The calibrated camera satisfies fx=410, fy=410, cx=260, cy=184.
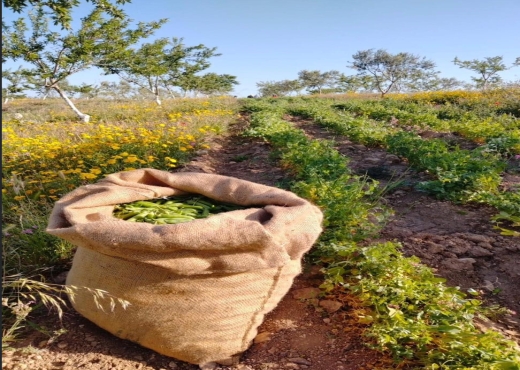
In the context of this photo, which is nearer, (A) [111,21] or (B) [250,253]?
(B) [250,253]

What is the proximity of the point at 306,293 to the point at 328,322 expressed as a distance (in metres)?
0.27

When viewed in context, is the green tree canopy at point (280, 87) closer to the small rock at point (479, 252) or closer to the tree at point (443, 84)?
the tree at point (443, 84)

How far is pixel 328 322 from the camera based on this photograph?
6.93ft

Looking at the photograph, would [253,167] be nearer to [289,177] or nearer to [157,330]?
[289,177]

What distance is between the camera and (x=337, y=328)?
2.06 m

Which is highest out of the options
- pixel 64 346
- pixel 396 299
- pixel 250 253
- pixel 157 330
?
pixel 250 253

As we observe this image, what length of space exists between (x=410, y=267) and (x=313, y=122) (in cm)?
1035

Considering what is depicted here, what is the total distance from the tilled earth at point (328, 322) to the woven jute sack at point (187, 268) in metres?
0.09

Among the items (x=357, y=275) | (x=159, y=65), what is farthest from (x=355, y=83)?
(x=357, y=275)

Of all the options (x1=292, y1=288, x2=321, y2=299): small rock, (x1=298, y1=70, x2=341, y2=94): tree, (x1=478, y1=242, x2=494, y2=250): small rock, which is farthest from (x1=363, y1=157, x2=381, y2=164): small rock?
(x1=298, y1=70, x2=341, y2=94): tree

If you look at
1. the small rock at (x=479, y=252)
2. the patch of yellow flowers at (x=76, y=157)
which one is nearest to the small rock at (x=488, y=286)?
the small rock at (x=479, y=252)

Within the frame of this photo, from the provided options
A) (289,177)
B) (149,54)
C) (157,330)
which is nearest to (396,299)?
(157,330)

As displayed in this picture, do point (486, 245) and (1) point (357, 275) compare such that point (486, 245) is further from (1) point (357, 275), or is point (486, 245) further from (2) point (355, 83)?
(2) point (355, 83)

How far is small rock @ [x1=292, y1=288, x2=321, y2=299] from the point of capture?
232 centimetres
